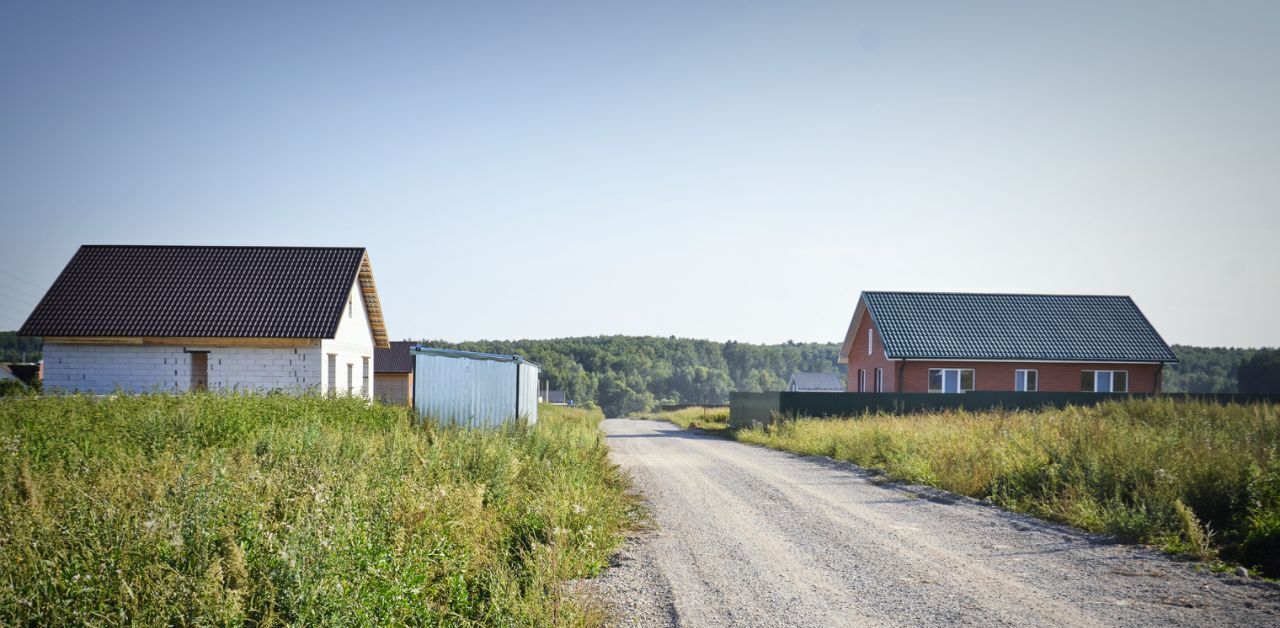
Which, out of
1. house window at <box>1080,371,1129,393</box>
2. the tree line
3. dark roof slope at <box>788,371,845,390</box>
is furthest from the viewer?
the tree line

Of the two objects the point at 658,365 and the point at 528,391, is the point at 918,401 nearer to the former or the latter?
the point at 528,391

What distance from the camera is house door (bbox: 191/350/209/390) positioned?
25.9 meters

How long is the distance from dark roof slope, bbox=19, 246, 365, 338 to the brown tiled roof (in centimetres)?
3

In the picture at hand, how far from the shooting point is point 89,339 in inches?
1006

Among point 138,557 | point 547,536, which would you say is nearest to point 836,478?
point 547,536

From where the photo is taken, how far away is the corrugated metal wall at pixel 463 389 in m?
15.5

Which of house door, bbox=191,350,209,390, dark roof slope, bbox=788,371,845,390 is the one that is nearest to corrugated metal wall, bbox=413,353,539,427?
house door, bbox=191,350,209,390

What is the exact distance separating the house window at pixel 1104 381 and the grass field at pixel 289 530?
30.8 meters

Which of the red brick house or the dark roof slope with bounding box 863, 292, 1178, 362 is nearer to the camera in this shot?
the red brick house

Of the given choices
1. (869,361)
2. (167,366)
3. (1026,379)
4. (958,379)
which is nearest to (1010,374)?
(1026,379)

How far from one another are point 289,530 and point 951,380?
32481 millimetres

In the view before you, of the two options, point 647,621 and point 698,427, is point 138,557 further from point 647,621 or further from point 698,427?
point 698,427

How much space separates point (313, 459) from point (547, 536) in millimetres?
2920

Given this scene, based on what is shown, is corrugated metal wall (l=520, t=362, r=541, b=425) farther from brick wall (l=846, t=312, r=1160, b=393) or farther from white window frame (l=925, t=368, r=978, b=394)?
white window frame (l=925, t=368, r=978, b=394)
